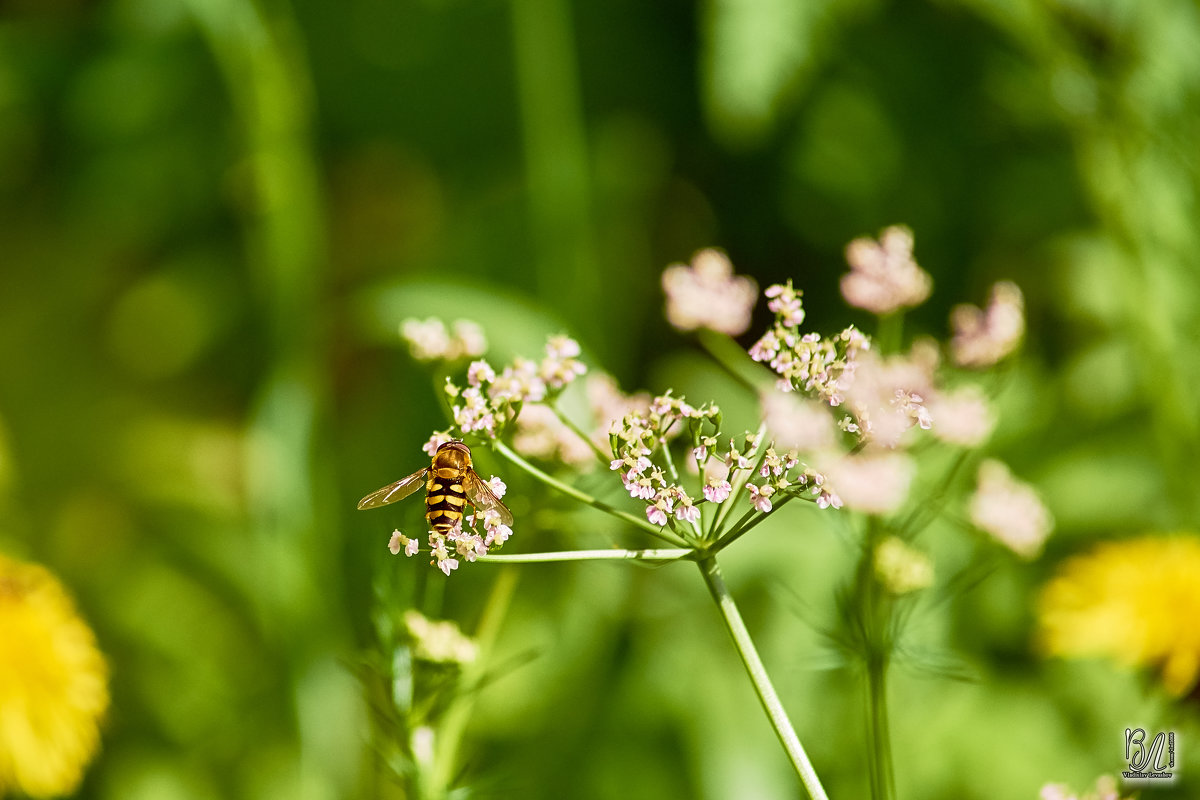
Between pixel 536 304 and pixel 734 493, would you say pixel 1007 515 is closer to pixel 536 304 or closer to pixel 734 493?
pixel 734 493

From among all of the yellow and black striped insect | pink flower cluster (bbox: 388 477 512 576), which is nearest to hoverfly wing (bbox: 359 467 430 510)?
the yellow and black striped insect

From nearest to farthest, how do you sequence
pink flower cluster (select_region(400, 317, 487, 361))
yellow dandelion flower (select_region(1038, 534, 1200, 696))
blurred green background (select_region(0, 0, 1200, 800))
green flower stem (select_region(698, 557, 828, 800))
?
green flower stem (select_region(698, 557, 828, 800)) < pink flower cluster (select_region(400, 317, 487, 361)) < yellow dandelion flower (select_region(1038, 534, 1200, 696)) < blurred green background (select_region(0, 0, 1200, 800))

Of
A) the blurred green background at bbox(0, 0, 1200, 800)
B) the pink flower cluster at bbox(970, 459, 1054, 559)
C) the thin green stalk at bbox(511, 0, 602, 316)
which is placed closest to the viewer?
the pink flower cluster at bbox(970, 459, 1054, 559)

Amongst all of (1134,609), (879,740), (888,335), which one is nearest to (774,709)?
(879,740)

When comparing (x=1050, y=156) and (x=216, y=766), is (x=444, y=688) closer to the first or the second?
(x=216, y=766)

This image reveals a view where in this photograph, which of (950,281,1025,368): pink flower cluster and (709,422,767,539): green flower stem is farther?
(950,281,1025,368): pink flower cluster

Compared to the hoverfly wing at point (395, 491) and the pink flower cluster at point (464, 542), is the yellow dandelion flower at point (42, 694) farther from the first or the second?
the pink flower cluster at point (464, 542)

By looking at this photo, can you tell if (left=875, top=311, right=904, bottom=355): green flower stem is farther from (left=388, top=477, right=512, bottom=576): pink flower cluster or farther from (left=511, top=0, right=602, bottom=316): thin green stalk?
(left=511, top=0, right=602, bottom=316): thin green stalk

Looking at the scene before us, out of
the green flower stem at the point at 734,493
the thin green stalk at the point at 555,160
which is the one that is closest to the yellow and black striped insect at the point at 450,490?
the green flower stem at the point at 734,493
